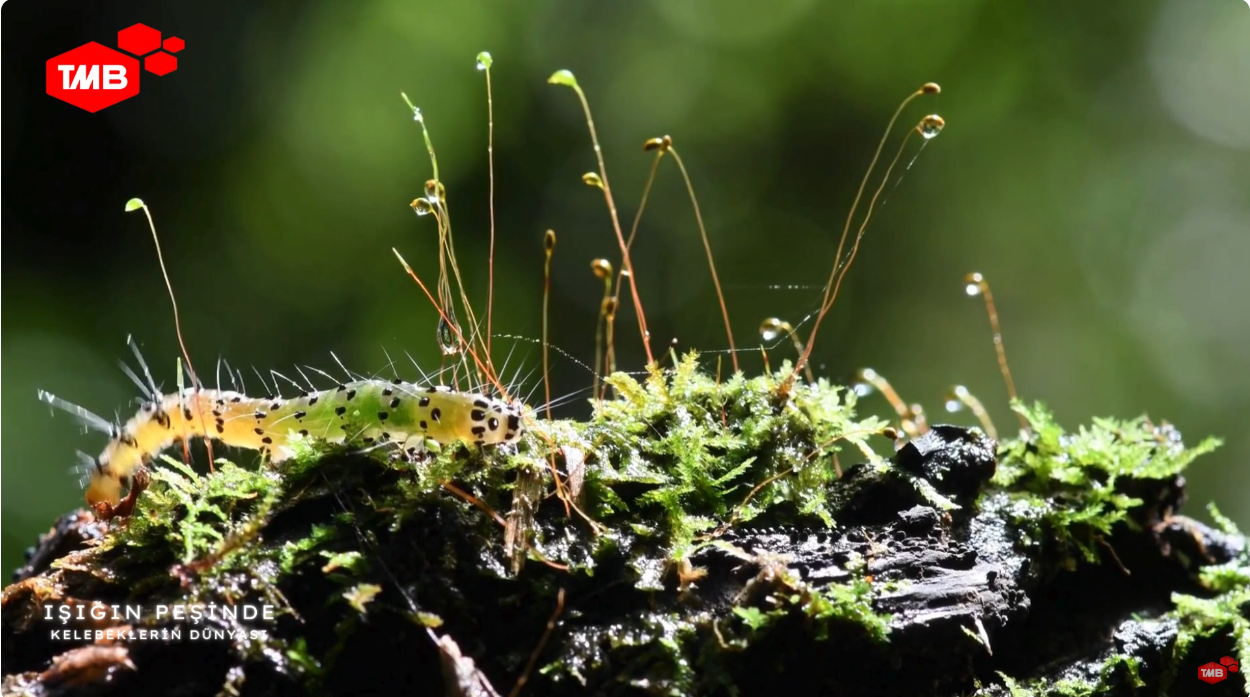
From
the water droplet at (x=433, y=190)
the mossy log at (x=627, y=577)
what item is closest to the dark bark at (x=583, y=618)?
the mossy log at (x=627, y=577)

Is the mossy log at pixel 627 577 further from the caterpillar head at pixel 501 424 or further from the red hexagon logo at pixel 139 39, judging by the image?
the red hexagon logo at pixel 139 39

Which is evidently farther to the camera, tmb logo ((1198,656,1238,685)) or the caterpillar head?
tmb logo ((1198,656,1238,685))

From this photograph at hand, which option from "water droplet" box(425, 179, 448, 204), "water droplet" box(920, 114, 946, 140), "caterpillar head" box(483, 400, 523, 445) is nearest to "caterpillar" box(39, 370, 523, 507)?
"caterpillar head" box(483, 400, 523, 445)

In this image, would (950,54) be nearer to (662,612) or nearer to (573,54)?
(573,54)

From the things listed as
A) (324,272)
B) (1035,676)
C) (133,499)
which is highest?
(324,272)

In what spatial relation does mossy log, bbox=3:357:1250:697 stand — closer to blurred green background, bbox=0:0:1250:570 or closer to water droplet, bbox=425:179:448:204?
water droplet, bbox=425:179:448:204

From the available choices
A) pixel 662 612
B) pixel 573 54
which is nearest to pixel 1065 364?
pixel 573 54
